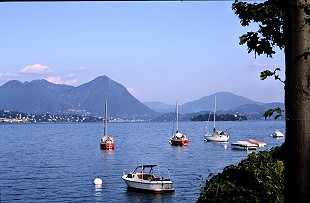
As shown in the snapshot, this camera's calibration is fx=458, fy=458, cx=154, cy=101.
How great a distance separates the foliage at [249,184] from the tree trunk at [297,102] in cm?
264

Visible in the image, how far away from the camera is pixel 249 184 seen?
7320 millimetres

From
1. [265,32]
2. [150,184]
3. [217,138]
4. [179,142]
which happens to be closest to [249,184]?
[265,32]

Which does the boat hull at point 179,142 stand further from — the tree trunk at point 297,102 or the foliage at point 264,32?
the tree trunk at point 297,102

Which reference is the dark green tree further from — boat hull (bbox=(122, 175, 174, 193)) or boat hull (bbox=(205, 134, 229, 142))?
boat hull (bbox=(205, 134, 229, 142))

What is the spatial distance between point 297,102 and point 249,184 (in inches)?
161

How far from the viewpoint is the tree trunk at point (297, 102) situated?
3.38 m

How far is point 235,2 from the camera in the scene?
5258mm

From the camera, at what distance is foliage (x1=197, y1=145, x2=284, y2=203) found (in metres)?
6.39

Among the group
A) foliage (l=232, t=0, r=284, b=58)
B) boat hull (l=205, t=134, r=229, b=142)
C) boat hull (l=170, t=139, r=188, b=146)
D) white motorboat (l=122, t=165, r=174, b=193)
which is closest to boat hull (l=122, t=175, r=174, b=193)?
white motorboat (l=122, t=165, r=174, b=193)

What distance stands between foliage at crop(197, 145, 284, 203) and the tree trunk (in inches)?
104

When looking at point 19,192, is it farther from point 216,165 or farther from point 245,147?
point 245,147

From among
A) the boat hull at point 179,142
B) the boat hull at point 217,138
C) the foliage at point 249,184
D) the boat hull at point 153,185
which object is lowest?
the boat hull at point 153,185

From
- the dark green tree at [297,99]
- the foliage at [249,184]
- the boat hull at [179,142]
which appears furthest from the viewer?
the boat hull at [179,142]

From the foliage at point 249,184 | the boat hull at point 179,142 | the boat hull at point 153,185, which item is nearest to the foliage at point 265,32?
the foliage at point 249,184
